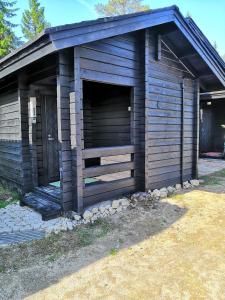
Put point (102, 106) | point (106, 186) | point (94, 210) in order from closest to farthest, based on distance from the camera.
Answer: point (94, 210) < point (106, 186) < point (102, 106)

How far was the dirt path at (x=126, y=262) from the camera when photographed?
7.10ft

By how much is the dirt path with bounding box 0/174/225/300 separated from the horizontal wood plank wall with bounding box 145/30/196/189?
1458 millimetres

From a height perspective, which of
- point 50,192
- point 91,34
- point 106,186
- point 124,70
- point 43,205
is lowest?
point 43,205

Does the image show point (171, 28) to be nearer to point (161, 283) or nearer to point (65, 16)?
point (161, 283)

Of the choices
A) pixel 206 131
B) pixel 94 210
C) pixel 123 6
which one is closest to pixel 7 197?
pixel 94 210

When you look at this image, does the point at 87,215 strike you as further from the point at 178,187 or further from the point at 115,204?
the point at 178,187

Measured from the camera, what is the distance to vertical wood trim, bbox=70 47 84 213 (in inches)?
142

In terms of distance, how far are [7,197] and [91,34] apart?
11.7 feet

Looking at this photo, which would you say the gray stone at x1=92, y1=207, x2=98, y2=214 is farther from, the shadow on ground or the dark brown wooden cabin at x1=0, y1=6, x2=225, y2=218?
the shadow on ground

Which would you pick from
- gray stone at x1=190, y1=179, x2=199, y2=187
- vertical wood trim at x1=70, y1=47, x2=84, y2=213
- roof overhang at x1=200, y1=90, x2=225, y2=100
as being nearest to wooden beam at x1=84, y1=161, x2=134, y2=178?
vertical wood trim at x1=70, y1=47, x2=84, y2=213

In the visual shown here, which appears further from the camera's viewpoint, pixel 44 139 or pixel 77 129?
pixel 44 139

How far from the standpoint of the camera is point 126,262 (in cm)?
262

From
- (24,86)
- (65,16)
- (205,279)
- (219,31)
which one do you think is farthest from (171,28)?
(219,31)

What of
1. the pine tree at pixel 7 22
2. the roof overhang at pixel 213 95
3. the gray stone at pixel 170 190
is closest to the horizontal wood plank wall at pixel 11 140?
the gray stone at pixel 170 190
